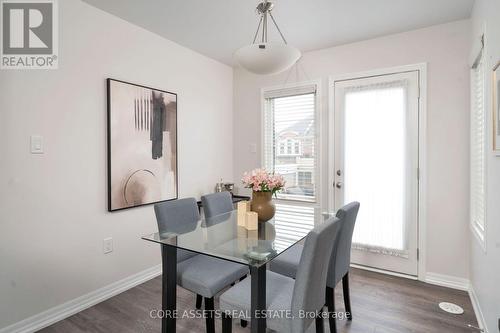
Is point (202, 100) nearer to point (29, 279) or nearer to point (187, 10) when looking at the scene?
point (187, 10)

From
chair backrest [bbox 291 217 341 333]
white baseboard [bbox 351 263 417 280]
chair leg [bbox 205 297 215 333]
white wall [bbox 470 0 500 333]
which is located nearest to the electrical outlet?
chair leg [bbox 205 297 215 333]

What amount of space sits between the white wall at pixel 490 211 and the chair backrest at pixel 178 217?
192 cm

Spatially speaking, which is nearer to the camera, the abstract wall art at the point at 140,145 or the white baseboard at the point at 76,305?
the white baseboard at the point at 76,305

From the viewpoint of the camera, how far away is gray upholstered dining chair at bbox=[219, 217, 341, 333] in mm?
1350

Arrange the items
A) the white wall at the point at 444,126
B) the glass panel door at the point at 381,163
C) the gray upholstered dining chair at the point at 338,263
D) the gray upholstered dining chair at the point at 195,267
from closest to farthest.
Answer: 1. the gray upholstered dining chair at the point at 195,267
2. the gray upholstered dining chair at the point at 338,263
3. the white wall at the point at 444,126
4. the glass panel door at the point at 381,163

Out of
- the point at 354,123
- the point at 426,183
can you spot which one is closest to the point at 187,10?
the point at 354,123

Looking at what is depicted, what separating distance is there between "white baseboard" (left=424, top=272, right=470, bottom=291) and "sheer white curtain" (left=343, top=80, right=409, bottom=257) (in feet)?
0.97

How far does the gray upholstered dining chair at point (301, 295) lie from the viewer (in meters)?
1.35

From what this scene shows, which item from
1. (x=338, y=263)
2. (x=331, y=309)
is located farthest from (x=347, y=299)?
(x=338, y=263)

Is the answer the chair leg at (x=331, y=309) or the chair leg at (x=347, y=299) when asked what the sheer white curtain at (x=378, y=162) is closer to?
the chair leg at (x=347, y=299)

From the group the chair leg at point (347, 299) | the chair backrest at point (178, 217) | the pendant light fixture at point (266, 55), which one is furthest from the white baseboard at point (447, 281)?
the pendant light fixture at point (266, 55)

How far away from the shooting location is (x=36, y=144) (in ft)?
6.83

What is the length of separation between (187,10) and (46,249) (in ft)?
7.37

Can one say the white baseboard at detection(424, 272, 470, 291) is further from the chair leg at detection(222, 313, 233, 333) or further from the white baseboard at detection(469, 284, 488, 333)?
the chair leg at detection(222, 313, 233, 333)
